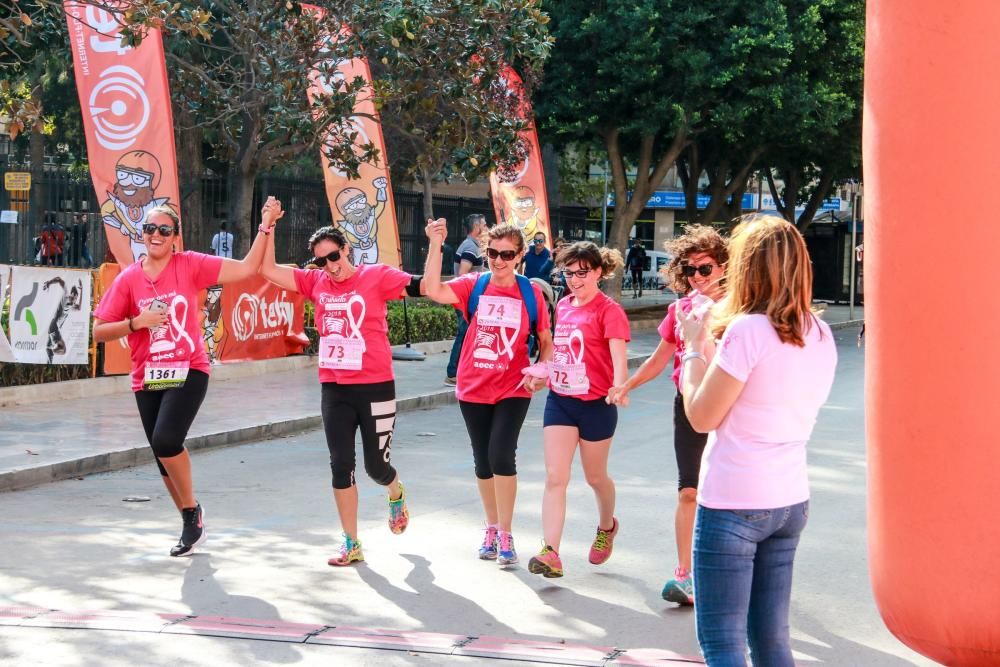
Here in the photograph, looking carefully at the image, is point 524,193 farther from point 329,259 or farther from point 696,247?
point 696,247

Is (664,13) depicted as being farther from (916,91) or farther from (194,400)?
(916,91)

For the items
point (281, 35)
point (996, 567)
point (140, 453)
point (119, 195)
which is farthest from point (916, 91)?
point (281, 35)

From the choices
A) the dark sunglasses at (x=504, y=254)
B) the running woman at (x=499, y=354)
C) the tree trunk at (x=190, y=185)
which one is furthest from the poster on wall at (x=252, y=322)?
the dark sunglasses at (x=504, y=254)

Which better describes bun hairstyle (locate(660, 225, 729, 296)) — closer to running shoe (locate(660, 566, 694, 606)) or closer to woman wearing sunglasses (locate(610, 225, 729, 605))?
woman wearing sunglasses (locate(610, 225, 729, 605))

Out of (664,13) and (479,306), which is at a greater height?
(664,13)

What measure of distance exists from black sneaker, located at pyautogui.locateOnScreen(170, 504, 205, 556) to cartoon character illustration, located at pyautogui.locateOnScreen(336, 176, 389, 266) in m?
11.1

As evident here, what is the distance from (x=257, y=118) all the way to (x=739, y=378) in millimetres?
15040

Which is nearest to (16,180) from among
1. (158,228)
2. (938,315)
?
(158,228)

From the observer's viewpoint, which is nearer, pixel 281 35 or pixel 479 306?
pixel 479 306

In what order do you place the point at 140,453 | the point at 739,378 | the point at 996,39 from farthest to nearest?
1. the point at 140,453
2. the point at 739,378
3. the point at 996,39

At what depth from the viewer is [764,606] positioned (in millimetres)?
3707

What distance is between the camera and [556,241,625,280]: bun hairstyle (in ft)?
21.1

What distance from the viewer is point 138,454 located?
33.6 feet

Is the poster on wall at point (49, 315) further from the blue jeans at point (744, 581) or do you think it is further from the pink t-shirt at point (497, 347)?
the blue jeans at point (744, 581)
